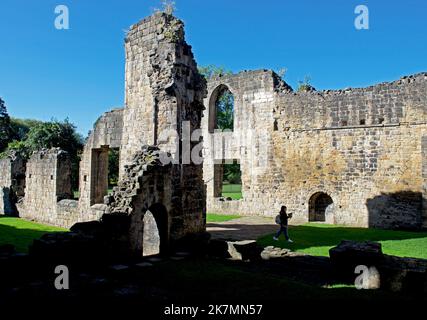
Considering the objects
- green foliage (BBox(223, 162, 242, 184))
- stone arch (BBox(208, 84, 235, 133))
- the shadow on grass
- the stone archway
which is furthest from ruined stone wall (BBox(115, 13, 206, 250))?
green foliage (BBox(223, 162, 242, 184))

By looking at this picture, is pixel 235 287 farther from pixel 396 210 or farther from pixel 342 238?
pixel 396 210

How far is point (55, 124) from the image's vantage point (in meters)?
34.8

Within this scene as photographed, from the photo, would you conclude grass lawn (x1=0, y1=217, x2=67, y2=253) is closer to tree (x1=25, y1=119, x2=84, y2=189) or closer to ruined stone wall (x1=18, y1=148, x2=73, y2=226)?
ruined stone wall (x1=18, y1=148, x2=73, y2=226)

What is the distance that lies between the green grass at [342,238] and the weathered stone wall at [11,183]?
13413mm

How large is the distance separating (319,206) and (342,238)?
609 centimetres

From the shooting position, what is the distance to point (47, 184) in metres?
17.3

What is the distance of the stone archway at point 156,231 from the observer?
10.8m

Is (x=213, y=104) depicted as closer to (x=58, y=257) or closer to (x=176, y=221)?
(x=176, y=221)

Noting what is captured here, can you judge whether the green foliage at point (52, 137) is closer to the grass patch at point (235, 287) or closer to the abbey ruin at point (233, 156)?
the abbey ruin at point (233, 156)

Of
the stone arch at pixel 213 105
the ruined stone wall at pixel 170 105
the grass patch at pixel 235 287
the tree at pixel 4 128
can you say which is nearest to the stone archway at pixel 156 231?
the ruined stone wall at pixel 170 105

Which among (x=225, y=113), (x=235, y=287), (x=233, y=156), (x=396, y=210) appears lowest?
(x=235, y=287)

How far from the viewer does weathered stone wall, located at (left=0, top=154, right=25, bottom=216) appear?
1992 centimetres

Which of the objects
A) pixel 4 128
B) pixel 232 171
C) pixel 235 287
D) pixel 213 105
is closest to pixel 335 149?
pixel 213 105
